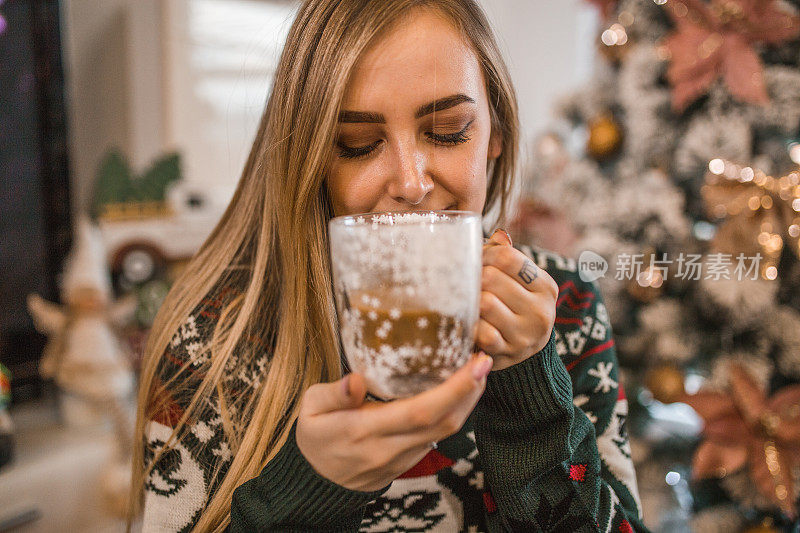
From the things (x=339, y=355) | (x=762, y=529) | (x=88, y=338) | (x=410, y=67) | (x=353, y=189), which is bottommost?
(x=762, y=529)

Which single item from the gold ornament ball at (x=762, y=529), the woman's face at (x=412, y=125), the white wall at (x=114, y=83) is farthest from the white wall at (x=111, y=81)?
the gold ornament ball at (x=762, y=529)

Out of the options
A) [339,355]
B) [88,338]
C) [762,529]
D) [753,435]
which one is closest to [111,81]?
[88,338]

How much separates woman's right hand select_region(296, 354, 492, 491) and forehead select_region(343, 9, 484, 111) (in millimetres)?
317

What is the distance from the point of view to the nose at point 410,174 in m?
0.64

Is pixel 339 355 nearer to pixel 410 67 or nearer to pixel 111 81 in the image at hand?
pixel 410 67

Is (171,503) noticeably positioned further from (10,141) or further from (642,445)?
(10,141)

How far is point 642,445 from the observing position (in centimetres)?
141

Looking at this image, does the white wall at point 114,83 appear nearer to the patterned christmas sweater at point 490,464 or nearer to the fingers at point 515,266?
the patterned christmas sweater at point 490,464

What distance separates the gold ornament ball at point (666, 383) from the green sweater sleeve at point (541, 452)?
0.64 meters

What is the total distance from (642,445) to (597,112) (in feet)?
2.88

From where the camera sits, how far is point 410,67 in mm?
637

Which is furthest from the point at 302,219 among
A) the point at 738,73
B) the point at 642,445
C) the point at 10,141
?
the point at 10,141

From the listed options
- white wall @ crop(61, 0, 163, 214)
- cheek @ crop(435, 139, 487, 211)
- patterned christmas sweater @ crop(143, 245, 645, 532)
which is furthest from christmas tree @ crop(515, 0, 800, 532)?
white wall @ crop(61, 0, 163, 214)

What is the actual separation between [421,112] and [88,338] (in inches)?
52.8
